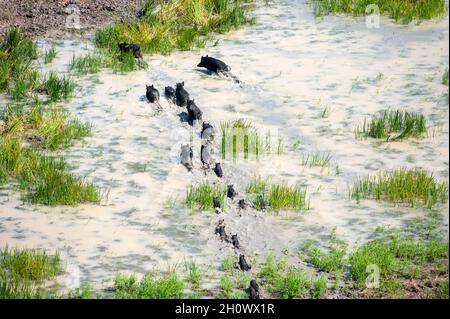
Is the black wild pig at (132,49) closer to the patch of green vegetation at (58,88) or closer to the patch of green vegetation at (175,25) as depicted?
the patch of green vegetation at (175,25)

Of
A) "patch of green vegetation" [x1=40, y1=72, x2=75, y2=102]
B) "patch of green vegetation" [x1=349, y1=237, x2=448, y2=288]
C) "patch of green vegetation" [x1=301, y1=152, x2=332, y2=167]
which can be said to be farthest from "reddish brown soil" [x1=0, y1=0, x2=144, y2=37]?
"patch of green vegetation" [x1=349, y1=237, x2=448, y2=288]

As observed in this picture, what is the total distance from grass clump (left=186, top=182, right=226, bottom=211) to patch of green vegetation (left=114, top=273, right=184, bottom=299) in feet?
5.65

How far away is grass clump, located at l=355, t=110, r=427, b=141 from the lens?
470 inches

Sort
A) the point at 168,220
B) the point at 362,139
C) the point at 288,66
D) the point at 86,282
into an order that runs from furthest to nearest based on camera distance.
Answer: the point at 288,66 < the point at 362,139 < the point at 168,220 < the point at 86,282

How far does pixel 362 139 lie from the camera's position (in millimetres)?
11961

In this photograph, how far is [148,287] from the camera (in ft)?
27.7

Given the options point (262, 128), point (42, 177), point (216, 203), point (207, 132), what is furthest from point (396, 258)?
point (42, 177)

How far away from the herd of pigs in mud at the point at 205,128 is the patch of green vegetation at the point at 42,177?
149cm

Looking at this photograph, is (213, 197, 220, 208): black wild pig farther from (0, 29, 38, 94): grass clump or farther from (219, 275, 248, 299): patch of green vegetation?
(0, 29, 38, 94): grass clump

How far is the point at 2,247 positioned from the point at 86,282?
1.27 meters

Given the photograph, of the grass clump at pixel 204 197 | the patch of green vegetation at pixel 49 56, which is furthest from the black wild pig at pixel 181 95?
the grass clump at pixel 204 197

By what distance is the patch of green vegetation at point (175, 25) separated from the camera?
15117mm
